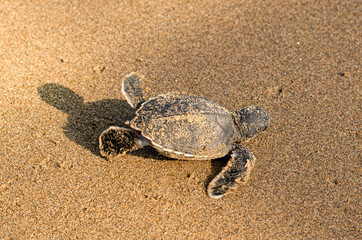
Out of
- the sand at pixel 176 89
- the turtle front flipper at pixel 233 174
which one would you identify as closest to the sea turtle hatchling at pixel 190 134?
the turtle front flipper at pixel 233 174

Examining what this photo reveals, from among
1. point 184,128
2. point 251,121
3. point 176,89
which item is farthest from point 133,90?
point 251,121

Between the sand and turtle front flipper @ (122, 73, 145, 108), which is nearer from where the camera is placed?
the sand

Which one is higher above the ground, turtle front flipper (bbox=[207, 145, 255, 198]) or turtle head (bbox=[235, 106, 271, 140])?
turtle head (bbox=[235, 106, 271, 140])

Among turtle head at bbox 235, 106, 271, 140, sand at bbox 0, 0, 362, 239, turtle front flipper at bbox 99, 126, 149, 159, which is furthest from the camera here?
turtle head at bbox 235, 106, 271, 140

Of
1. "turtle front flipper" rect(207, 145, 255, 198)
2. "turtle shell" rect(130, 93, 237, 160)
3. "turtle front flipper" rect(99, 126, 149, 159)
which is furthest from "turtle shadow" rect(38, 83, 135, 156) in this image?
"turtle front flipper" rect(207, 145, 255, 198)

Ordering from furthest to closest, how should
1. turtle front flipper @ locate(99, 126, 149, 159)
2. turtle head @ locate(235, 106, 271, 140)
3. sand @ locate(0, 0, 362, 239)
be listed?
turtle head @ locate(235, 106, 271, 140) → turtle front flipper @ locate(99, 126, 149, 159) → sand @ locate(0, 0, 362, 239)

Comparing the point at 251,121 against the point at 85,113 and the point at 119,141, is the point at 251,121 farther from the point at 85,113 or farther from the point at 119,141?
the point at 85,113

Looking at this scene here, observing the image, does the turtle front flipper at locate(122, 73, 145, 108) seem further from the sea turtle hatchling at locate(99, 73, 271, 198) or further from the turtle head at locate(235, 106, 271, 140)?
the turtle head at locate(235, 106, 271, 140)
